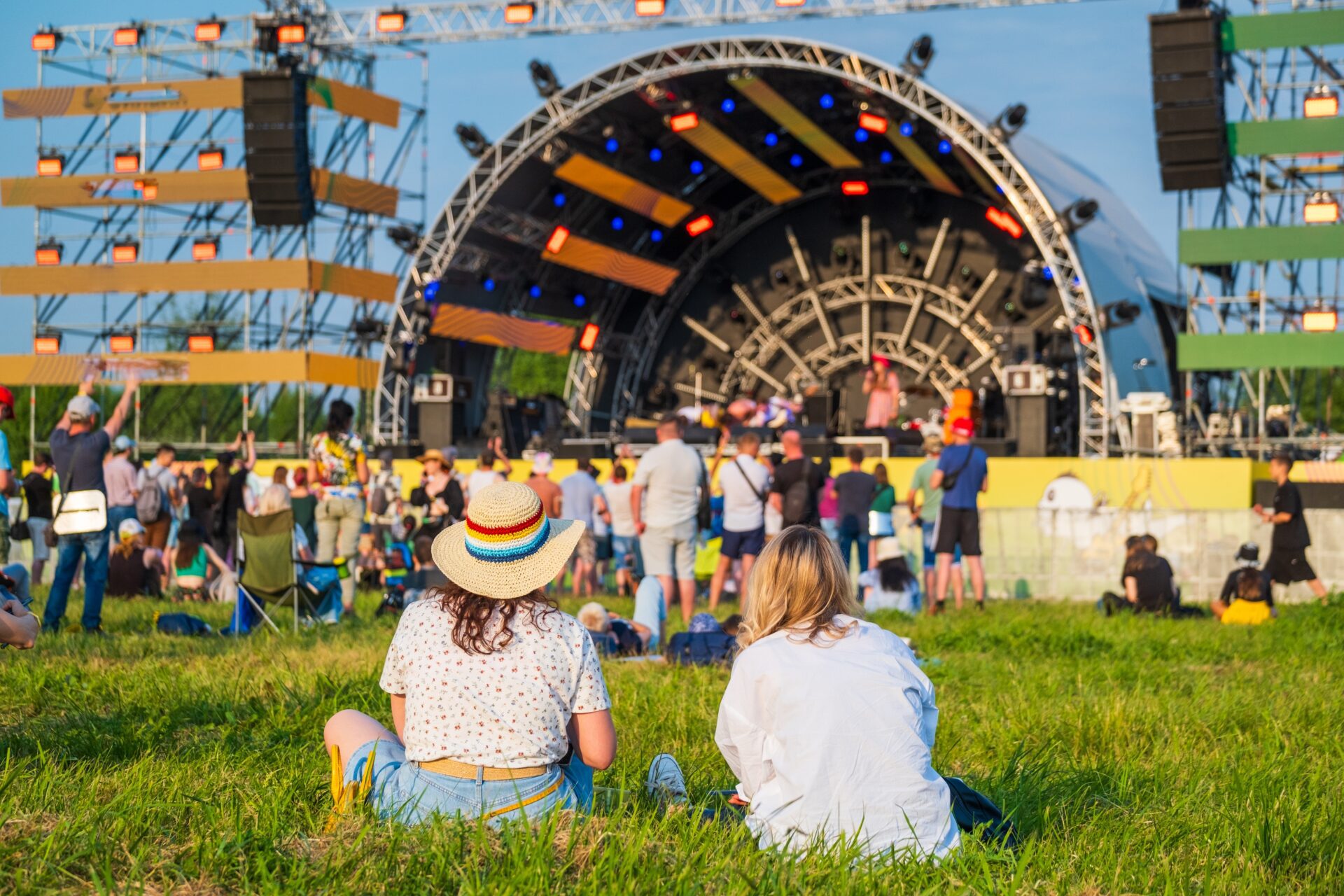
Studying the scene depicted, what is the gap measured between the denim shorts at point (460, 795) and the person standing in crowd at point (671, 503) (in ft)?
21.6

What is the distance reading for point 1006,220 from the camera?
22469mm

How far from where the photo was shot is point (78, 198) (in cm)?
2573

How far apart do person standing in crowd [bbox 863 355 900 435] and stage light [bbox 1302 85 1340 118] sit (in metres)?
6.93

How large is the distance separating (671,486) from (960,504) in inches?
A: 103

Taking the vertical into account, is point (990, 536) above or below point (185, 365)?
below

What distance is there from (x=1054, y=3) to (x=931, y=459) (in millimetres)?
9945

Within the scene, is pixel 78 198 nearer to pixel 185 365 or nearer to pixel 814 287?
pixel 185 365

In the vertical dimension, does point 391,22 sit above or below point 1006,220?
above

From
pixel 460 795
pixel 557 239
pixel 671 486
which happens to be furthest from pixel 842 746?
pixel 557 239

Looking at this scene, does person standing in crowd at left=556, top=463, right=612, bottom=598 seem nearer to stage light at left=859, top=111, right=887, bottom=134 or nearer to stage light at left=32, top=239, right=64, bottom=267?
stage light at left=859, top=111, right=887, bottom=134

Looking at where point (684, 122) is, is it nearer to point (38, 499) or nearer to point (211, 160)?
point (211, 160)

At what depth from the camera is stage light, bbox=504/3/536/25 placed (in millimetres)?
21844

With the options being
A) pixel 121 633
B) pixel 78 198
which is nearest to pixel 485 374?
pixel 78 198

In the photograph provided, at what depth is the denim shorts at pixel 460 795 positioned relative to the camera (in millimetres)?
3488
